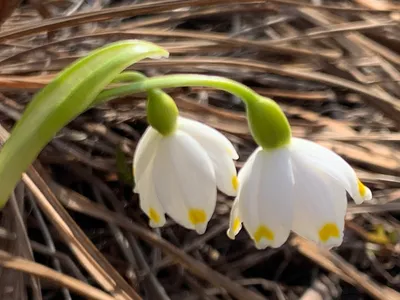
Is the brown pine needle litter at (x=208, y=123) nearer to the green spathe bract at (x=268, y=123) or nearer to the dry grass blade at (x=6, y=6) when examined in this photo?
the dry grass blade at (x=6, y=6)

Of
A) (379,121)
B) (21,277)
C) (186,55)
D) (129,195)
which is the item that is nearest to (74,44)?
(186,55)

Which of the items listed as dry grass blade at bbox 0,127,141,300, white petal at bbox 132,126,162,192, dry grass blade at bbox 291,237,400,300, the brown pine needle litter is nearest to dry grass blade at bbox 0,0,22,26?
the brown pine needle litter

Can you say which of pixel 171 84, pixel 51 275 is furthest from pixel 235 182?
pixel 51 275

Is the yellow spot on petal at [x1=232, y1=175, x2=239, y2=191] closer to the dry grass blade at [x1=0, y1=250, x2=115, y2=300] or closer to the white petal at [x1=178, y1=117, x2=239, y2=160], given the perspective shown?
the white petal at [x1=178, y1=117, x2=239, y2=160]

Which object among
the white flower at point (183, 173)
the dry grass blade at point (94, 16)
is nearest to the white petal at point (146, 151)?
the white flower at point (183, 173)

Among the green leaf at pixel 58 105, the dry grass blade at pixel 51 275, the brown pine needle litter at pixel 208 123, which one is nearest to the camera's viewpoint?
the green leaf at pixel 58 105

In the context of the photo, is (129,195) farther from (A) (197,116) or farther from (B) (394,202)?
(B) (394,202)
